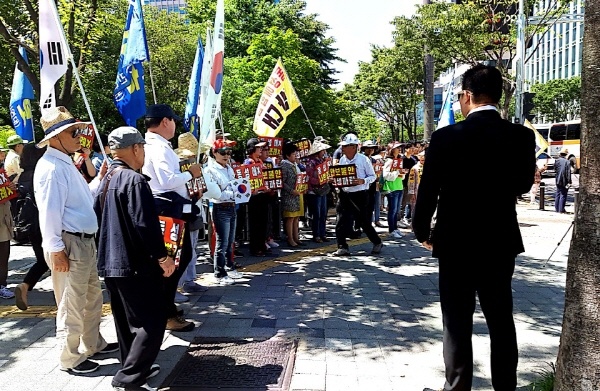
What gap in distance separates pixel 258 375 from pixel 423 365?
1369mm

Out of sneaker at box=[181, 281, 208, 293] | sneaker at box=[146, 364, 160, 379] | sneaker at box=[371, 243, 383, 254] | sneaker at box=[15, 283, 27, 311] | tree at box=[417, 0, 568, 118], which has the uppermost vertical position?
tree at box=[417, 0, 568, 118]

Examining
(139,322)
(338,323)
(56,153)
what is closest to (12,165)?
(56,153)

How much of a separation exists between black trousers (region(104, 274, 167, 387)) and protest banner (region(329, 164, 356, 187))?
5.21m

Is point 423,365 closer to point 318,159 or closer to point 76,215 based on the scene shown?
point 76,215

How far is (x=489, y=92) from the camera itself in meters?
3.12

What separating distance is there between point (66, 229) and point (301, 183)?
5.59 meters

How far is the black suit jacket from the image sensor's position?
300cm

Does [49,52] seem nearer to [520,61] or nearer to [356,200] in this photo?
[356,200]

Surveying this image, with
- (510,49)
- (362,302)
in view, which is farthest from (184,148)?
(510,49)

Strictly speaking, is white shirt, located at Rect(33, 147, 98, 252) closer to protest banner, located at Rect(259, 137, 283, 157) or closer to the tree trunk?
the tree trunk

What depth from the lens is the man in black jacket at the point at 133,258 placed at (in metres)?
3.38

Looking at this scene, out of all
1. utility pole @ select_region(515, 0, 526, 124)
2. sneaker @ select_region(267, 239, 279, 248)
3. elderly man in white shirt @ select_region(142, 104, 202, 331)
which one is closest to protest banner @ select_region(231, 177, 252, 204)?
elderly man in white shirt @ select_region(142, 104, 202, 331)

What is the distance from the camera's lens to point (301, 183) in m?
9.12

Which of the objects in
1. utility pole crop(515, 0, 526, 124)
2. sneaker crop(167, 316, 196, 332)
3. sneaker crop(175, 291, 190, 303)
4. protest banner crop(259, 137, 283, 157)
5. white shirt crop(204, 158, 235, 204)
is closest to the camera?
sneaker crop(167, 316, 196, 332)
